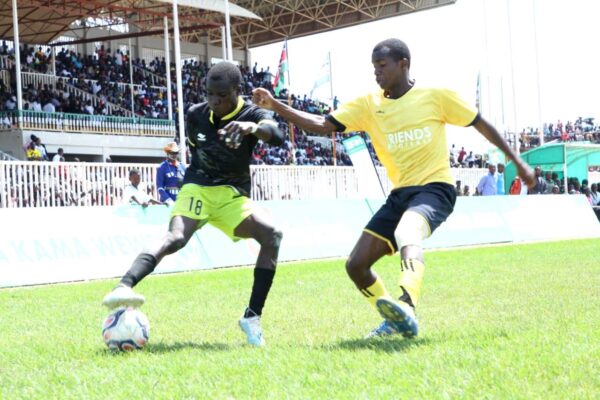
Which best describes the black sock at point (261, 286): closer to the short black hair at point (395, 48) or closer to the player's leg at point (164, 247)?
the player's leg at point (164, 247)

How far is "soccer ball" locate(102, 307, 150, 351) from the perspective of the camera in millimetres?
5984

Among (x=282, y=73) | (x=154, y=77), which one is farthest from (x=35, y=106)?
(x=154, y=77)

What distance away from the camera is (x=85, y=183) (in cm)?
1994

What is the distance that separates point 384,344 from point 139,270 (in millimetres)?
1733

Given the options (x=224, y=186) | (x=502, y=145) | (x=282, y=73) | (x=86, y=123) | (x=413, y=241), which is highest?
(x=282, y=73)

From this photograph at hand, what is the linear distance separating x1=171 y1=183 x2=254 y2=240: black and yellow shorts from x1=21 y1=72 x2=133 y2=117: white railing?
101 ft

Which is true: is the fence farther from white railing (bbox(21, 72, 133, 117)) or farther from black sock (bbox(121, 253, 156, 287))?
black sock (bbox(121, 253, 156, 287))

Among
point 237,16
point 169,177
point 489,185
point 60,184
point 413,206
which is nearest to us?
point 413,206

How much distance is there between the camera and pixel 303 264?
16.6m

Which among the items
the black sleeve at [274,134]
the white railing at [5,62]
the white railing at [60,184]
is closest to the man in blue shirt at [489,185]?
the white railing at [60,184]

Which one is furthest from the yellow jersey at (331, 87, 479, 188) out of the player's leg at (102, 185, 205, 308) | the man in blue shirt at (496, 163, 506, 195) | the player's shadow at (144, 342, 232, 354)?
the man in blue shirt at (496, 163, 506, 195)

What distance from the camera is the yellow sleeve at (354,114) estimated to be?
22.2 feet

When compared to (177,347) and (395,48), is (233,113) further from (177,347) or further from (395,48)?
(177,347)

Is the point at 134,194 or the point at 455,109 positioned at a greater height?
the point at 455,109
